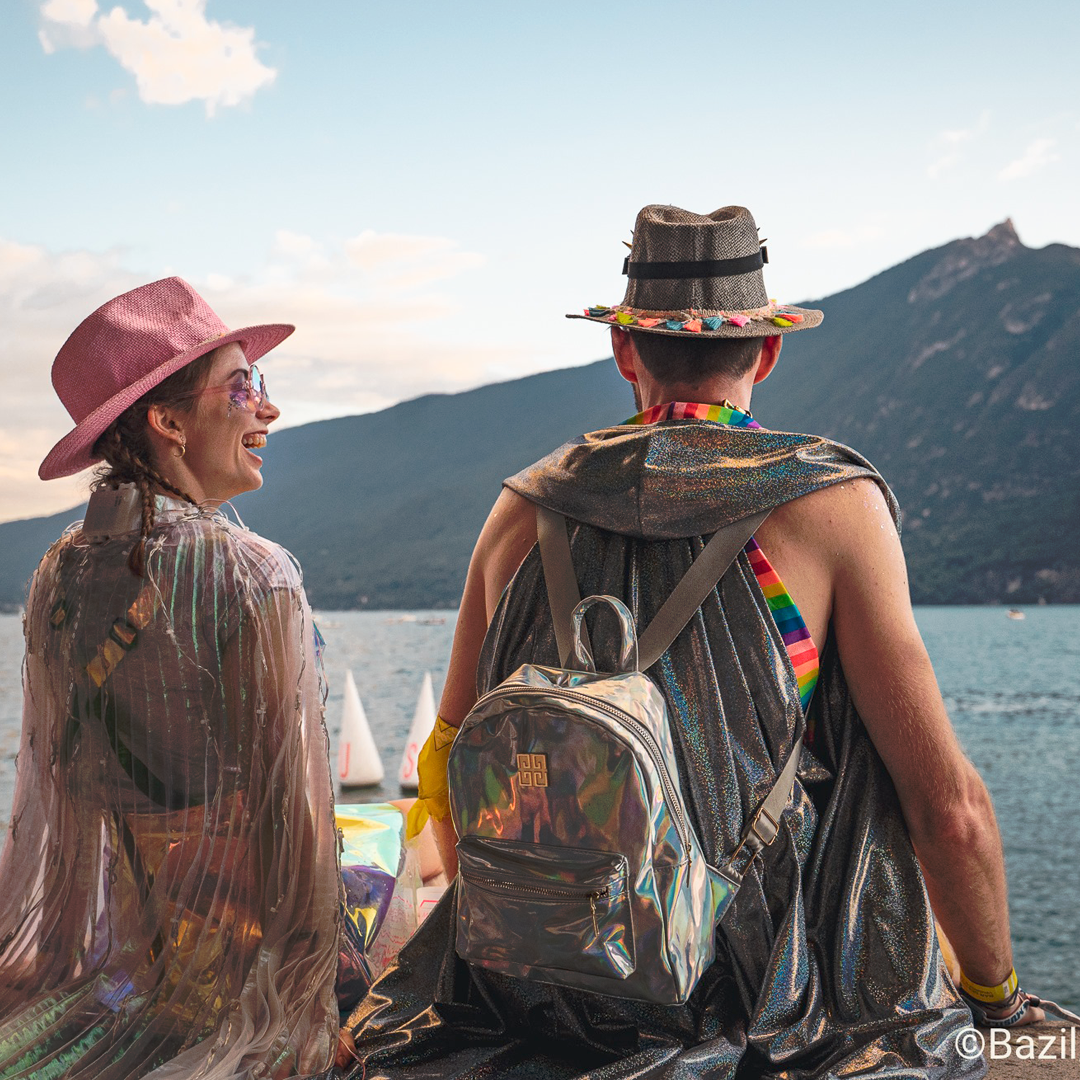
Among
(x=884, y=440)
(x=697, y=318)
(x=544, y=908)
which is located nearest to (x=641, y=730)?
(x=544, y=908)

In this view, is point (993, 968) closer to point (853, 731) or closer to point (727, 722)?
point (853, 731)

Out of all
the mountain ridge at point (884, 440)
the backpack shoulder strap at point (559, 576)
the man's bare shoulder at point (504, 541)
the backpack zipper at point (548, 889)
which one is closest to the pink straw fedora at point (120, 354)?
the man's bare shoulder at point (504, 541)

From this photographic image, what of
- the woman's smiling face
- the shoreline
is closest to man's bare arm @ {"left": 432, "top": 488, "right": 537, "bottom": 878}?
the woman's smiling face

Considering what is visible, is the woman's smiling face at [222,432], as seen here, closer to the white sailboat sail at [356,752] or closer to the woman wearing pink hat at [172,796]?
the woman wearing pink hat at [172,796]

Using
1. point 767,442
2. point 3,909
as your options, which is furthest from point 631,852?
point 3,909

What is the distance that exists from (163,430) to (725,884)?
3.94 ft

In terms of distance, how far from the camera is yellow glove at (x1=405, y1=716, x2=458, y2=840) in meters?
1.91

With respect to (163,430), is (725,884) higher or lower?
lower

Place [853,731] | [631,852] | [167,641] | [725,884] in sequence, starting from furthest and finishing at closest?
[167,641] < [853,731] < [725,884] < [631,852]

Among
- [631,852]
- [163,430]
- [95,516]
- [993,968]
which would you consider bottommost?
[993,968]

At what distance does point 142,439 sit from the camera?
192 centimetres

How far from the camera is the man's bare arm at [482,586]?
5.60ft

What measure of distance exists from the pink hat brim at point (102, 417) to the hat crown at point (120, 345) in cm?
2

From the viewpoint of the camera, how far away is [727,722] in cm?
149
